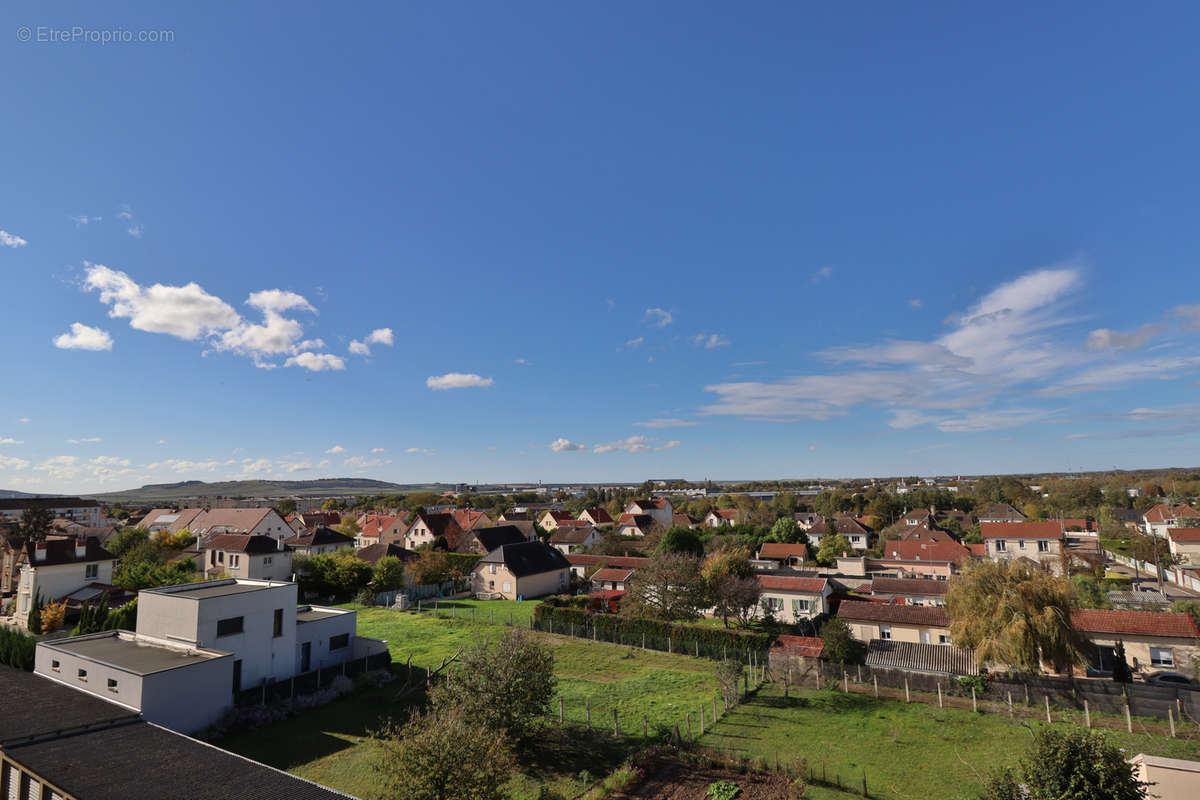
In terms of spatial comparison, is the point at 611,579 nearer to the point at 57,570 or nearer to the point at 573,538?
the point at 573,538

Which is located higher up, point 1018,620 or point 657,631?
point 1018,620

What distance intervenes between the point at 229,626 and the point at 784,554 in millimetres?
55804

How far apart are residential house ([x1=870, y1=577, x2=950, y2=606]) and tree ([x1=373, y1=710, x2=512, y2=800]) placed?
1568 inches

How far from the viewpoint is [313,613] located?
33.0m

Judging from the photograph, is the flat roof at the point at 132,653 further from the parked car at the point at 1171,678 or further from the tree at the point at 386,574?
the parked car at the point at 1171,678

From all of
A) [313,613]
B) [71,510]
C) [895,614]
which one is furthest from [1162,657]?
[71,510]

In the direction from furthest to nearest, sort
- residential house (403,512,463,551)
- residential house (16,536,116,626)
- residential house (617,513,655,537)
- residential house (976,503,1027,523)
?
residential house (617,513,655,537) < residential house (976,503,1027,523) < residential house (403,512,463,551) < residential house (16,536,116,626)

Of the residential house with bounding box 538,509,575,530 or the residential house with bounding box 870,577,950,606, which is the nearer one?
the residential house with bounding box 870,577,950,606

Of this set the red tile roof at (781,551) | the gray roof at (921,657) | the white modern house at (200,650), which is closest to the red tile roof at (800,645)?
the gray roof at (921,657)

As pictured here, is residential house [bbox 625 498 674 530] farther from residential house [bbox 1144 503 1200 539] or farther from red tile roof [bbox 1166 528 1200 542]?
residential house [bbox 1144 503 1200 539]

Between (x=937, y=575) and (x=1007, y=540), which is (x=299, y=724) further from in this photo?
(x=1007, y=540)

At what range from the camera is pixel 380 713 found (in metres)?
24.1

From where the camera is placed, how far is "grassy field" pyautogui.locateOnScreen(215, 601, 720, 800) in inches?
745

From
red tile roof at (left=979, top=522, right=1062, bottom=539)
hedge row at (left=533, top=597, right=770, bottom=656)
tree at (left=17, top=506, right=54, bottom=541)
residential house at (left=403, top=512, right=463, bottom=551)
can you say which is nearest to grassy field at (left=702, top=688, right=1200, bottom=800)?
hedge row at (left=533, top=597, right=770, bottom=656)
